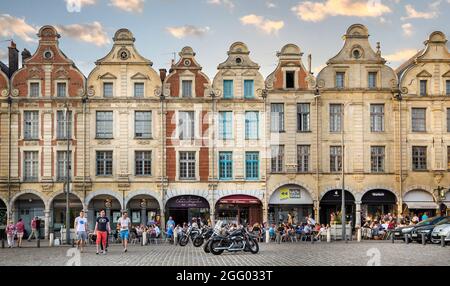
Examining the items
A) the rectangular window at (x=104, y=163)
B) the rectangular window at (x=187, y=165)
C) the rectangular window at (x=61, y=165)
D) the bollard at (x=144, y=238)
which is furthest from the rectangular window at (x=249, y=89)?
the bollard at (x=144, y=238)

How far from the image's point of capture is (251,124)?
49.1 m

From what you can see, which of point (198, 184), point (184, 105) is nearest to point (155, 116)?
point (184, 105)

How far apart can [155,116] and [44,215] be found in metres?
9.79

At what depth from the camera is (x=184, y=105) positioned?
4903cm

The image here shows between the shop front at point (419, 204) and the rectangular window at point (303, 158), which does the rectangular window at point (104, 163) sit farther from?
the shop front at point (419, 204)

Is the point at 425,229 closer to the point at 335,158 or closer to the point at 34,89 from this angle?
the point at 335,158

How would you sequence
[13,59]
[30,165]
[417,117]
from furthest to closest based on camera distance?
[13,59] < [417,117] < [30,165]

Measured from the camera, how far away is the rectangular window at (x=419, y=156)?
4969cm

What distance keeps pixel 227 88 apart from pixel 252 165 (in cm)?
542

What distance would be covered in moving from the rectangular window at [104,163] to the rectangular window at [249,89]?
9857 mm

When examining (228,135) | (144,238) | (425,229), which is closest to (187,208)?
(228,135)

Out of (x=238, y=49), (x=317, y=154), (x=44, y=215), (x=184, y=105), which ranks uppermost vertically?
(x=238, y=49)
